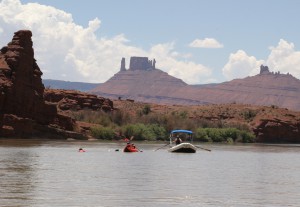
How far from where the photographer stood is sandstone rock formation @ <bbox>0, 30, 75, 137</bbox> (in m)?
108

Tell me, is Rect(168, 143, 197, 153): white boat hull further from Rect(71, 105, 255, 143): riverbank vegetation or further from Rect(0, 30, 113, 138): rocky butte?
Rect(71, 105, 255, 143): riverbank vegetation

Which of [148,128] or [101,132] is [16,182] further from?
[148,128]

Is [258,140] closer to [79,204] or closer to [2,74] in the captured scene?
[2,74]

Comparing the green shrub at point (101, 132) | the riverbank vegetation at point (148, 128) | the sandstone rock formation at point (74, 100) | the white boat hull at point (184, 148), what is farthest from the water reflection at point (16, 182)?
the sandstone rock formation at point (74, 100)

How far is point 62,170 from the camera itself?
145ft

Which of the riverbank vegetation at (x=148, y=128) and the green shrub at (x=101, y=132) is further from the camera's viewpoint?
the riverbank vegetation at (x=148, y=128)

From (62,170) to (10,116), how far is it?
65444 mm

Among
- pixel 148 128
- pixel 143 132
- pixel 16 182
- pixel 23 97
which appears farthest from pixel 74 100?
pixel 16 182

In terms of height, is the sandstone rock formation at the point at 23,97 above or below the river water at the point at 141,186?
above

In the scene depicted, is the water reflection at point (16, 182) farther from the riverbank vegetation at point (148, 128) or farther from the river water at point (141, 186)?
the riverbank vegetation at point (148, 128)

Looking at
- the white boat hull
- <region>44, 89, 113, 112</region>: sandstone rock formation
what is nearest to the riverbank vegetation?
<region>44, 89, 113, 112</region>: sandstone rock formation

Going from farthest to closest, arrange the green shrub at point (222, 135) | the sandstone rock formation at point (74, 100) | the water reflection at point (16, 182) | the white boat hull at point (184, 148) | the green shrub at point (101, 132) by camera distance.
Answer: the sandstone rock formation at point (74, 100), the green shrub at point (222, 135), the green shrub at point (101, 132), the white boat hull at point (184, 148), the water reflection at point (16, 182)

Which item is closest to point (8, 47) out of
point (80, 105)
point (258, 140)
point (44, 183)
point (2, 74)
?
point (2, 74)

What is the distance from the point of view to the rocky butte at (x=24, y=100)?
10819 cm
